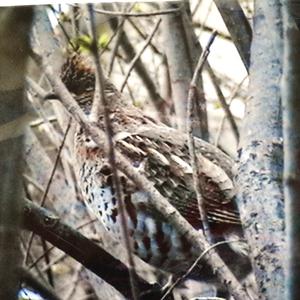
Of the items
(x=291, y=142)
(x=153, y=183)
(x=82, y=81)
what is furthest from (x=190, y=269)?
(x=82, y=81)

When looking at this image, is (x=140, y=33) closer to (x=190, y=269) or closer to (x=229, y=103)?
(x=229, y=103)

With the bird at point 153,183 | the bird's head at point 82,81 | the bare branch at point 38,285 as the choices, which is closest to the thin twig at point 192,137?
the bird at point 153,183

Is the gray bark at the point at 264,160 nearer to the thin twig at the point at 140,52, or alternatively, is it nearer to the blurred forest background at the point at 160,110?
the blurred forest background at the point at 160,110

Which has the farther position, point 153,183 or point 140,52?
point 140,52

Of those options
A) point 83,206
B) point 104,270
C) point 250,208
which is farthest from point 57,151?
point 250,208

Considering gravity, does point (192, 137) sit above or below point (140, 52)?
below

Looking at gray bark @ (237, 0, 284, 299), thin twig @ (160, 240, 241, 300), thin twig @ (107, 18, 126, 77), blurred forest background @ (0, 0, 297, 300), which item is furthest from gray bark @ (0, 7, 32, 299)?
gray bark @ (237, 0, 284, 299)

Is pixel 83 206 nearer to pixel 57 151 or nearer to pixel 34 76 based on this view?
pixel 57 151
